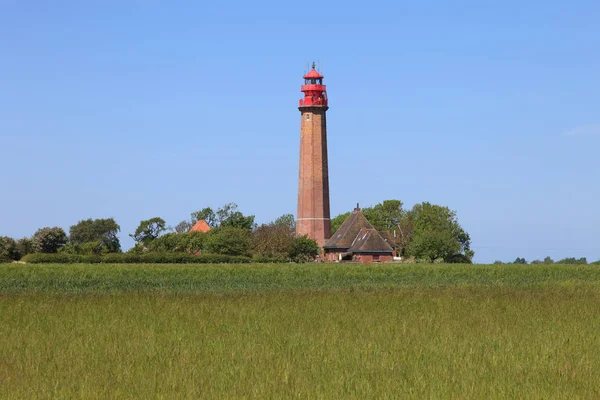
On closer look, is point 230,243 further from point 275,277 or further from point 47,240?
point 275,277

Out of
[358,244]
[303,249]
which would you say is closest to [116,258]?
[303,249]

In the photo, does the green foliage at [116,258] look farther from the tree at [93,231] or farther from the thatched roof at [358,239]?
the tree at [93,231]

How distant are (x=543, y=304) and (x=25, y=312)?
49.4 ft

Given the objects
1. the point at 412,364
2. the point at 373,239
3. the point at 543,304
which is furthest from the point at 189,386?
the point at 373,239

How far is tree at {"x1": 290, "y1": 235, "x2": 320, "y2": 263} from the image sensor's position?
10006cm

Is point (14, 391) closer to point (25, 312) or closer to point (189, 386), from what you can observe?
point (189, 386)

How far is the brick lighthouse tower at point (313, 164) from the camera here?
101062mm

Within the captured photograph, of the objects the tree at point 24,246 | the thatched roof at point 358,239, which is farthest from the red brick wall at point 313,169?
the tree at point 24,246

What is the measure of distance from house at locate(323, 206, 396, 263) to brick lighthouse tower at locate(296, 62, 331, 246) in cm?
Result: 222

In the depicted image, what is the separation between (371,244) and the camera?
3937 inches

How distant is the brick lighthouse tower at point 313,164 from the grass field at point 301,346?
225ft

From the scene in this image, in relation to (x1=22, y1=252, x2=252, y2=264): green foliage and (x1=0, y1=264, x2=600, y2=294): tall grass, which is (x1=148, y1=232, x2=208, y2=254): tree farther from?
(x1=0, y1=264, x2=600, y2=294): tall grass

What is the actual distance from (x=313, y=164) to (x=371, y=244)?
10.6m

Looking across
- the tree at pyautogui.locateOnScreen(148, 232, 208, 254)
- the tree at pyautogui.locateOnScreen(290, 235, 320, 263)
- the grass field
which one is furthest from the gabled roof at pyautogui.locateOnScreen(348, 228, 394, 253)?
the grass field
